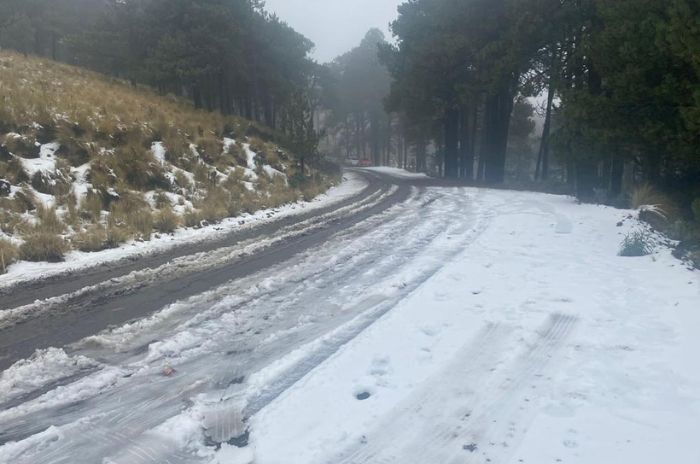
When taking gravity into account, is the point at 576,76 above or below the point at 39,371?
above

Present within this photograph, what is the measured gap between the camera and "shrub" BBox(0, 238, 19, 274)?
8195 millimetres

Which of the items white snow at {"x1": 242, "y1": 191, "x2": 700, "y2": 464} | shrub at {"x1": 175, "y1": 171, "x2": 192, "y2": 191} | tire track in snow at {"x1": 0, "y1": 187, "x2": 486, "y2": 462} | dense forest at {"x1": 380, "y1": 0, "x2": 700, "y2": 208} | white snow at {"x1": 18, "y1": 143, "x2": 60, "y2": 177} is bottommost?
tire track in snow at {"x1": 0, "y1": 187, "x2": 486, "y2": 462}

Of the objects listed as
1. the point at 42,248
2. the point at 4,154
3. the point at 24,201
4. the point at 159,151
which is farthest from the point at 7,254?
the point at 159,151

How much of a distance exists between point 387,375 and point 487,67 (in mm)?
23002

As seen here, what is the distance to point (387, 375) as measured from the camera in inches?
177

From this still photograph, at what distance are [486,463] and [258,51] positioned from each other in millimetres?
32497

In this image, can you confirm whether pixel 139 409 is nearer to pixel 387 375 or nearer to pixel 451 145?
pixel 387 375

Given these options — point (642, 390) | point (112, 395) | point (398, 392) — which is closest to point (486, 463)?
point (398, 392)

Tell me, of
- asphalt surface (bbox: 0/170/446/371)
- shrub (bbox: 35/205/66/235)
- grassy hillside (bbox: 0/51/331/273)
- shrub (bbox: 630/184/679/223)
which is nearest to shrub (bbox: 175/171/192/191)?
grassy hillside (bbox: 0/51/331/273)

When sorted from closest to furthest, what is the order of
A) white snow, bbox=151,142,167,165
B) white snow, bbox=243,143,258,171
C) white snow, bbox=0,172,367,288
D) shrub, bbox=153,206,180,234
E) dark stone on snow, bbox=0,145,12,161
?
→ white snow, bbox=0,172,367,288
shrub, bbox=153,206,180,234
dark stone on snow, bbox=0,145,12,161
white snow, bbox=151,142,167,165
white snow, bbox=243,143,258,171

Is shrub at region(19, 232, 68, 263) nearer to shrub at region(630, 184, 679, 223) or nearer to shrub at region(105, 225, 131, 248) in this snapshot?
shrub at region(105, 225, 131, 248)

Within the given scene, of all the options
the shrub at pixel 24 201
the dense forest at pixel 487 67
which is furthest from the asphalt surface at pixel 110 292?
the dense forest at pixel 487 67

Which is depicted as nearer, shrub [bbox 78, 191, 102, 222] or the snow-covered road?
the snow-covered road

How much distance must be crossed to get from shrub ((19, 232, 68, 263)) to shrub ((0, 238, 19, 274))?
14 cm
